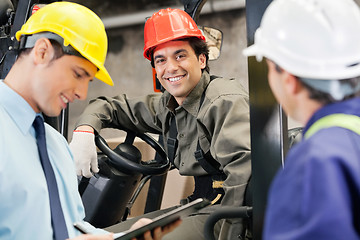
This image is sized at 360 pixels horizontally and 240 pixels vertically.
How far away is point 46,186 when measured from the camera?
1583 millimetres

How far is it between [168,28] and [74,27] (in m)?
1.23

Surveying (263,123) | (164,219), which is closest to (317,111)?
(164,219)

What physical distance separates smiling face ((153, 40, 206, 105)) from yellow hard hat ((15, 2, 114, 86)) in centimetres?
109

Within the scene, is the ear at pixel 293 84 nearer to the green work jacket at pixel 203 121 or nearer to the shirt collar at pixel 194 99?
the green work jacket at pixel 203 121

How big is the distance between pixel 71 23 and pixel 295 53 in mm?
890

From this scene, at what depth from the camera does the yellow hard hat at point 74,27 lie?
64.7 inches

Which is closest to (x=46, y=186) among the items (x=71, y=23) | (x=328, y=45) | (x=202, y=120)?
(x=71, y=23)

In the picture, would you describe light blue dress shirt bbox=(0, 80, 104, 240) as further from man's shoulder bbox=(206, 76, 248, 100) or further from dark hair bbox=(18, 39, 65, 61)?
man's shoulder bbox=(206, 76, 248, 100)

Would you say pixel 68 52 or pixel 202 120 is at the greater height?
pixel 68 52

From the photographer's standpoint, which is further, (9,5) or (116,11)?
(116,11)

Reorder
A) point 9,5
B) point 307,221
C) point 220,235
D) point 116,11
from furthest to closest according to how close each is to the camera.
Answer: point 116,11, point 9,5, point 220,235, point 307,221

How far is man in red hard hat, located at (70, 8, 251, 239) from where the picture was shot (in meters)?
2.48

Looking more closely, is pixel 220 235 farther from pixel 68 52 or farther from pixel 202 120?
pixel 68 52

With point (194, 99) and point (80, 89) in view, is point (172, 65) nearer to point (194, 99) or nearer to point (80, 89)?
point (194, 99)
